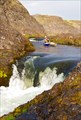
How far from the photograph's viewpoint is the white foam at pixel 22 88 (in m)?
22.8

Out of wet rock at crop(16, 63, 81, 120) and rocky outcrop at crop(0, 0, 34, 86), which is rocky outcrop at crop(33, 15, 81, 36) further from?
wet rock at crop(16, 63, 81, 120)

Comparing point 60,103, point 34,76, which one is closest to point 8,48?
point 34,76

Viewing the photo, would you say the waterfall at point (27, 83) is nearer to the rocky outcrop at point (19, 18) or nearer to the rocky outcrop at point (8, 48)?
the rocky outcrop at point (8, 48)

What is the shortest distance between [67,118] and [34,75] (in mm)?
15617

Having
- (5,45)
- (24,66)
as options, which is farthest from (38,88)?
(5,45)

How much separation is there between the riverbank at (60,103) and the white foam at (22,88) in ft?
29.4

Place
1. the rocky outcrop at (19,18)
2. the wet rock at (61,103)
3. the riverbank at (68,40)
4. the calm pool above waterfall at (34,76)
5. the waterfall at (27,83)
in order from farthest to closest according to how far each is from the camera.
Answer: the rocky outcrop at (19,18)
the riverbank at (68,40)
the calm pool above waterfall at (34,76)
the waterfall at (27,83)
the wet rock at (61,103)

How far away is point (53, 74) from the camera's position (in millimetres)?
26547

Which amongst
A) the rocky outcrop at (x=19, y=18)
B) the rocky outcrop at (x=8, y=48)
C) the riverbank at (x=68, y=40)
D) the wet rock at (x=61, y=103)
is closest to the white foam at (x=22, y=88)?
the rocky outcrop at (x=8, y=48)

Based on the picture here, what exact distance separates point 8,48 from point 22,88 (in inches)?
243

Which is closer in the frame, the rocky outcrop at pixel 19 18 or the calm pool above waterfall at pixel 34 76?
the calm pool above waterfall at pixel 34 76

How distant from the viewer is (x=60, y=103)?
12047mm

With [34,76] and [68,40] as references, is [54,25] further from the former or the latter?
[34,76]

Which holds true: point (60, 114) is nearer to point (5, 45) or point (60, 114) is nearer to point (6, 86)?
point (6, 86)
